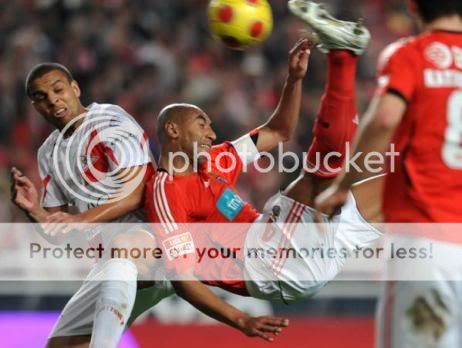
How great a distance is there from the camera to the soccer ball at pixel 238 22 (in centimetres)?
531

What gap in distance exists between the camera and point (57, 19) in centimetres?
1091

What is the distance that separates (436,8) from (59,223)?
2.07 metres

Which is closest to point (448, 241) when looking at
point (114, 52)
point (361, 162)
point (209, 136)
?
point (361, 162)

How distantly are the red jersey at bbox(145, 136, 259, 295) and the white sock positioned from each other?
0.65ft

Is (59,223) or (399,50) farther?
(59,223)

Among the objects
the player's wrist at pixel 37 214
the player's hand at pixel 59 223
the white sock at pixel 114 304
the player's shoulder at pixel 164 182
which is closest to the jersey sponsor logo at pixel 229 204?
the player's shoulder at pixel 164 182

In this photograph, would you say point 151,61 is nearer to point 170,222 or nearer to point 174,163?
point 174,163

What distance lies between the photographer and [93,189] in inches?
212

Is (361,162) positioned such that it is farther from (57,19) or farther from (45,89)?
(57,19)

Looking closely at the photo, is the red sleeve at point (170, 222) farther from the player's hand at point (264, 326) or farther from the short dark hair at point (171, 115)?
the player's hand at point (264, 326)

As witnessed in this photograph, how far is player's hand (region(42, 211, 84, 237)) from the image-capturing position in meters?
4.98

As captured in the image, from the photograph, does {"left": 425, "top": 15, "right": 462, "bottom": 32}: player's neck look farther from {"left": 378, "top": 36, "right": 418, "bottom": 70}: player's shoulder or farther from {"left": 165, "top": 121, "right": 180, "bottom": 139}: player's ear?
{"left": 165, "top": 121, "right": 180, "bottom": 139}: player's ear

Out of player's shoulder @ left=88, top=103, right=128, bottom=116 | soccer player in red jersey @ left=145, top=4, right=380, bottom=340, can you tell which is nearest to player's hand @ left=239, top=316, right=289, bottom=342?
soccer player in red jersey @ left=145, top=4, right=380, bottom=340

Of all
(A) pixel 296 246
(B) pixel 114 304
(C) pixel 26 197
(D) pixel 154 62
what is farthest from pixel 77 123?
(D) pixel 154 62
